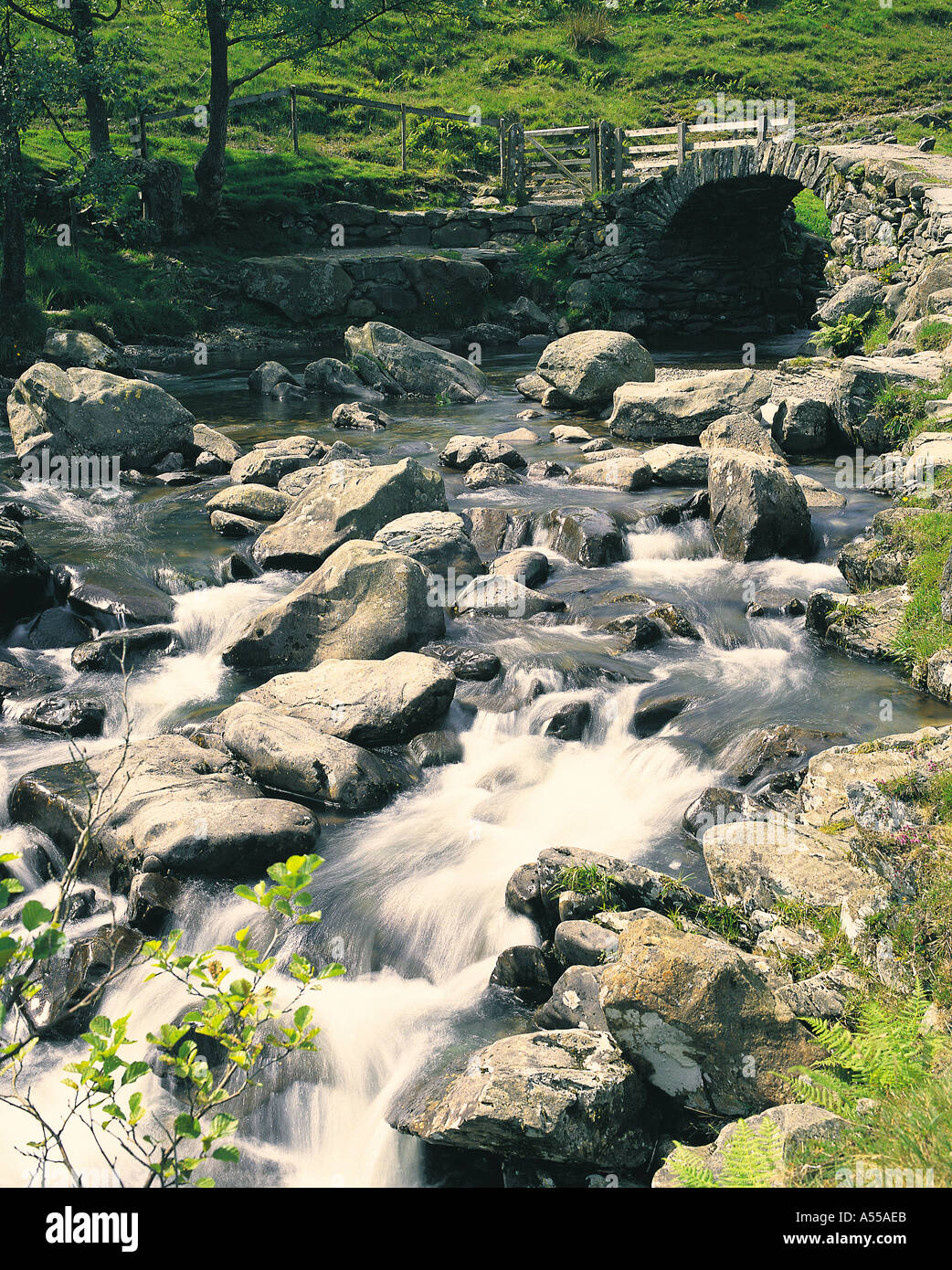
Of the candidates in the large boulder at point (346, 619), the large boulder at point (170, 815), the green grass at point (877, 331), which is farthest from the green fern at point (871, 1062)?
the green grass at point (877, 331)

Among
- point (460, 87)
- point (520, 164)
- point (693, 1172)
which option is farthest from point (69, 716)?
point (460, 87)

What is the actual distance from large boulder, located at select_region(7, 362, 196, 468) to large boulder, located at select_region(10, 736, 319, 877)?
796cm

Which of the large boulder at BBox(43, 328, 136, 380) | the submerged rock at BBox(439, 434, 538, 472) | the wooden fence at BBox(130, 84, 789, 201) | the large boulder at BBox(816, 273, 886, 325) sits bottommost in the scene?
the submerged rock at BBox(439, 434, 538, 472)

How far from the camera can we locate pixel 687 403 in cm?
1532

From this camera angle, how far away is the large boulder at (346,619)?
9227mm

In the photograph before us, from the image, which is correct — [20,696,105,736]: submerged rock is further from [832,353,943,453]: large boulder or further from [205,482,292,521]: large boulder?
[832,353,943,453]: large boulder

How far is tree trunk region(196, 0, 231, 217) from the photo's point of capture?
23828mm

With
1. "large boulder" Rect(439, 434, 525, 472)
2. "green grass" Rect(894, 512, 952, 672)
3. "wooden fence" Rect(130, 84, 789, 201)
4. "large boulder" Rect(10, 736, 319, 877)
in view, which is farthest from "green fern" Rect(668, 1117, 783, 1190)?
"wooden fence" Rect(130, 84, 789, 201)

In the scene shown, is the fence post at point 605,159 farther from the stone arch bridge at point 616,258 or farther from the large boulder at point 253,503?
the large boulder at point 253,503

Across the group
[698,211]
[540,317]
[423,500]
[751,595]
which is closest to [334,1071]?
[751,595]

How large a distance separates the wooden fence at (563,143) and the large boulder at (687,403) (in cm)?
1179

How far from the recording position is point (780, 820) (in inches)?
250

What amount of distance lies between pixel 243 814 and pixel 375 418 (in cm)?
1143

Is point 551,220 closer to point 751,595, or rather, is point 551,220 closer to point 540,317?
point 540,317
